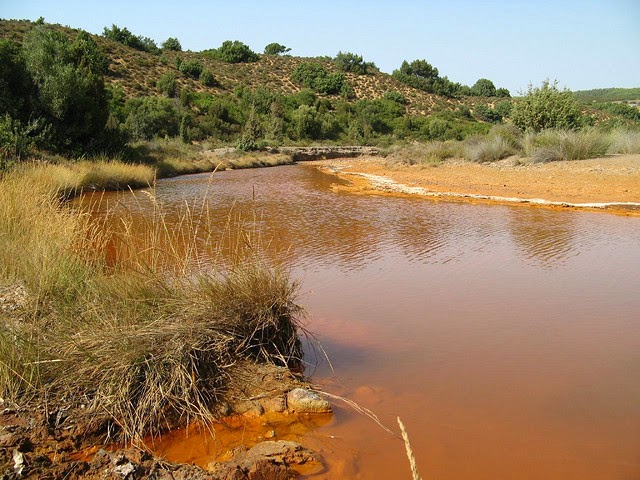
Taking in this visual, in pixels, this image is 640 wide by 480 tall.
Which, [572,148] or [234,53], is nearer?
[572,148]

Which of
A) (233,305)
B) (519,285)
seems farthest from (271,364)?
(519,285)

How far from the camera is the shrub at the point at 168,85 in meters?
45.8

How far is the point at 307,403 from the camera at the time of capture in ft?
11.3

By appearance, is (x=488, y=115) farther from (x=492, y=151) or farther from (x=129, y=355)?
(x=129, y=355)

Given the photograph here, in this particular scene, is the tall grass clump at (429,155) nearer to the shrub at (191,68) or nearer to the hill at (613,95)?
the shrub at (191,68)

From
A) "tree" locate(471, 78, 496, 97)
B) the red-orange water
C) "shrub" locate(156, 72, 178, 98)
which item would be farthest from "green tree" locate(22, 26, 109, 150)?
"tree" locate(471, 78, 496, 97)

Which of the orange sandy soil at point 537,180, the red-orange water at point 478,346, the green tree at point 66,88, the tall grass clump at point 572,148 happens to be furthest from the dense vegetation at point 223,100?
the red-orange water at point 478,346

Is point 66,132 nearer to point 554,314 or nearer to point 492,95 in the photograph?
point 554,314

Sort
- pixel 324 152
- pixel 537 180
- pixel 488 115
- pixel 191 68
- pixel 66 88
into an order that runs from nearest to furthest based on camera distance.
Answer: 1. pixel 537 180
2. pixel 66 88
3. pixel 324 152
4. pixel 191 68
5. pixel 488 115

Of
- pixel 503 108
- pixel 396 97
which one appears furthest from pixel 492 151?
pixel 503 108

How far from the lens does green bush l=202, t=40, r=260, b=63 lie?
65562mm

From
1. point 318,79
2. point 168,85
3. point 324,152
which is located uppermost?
point 318,79

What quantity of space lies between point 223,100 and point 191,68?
7.39 meters

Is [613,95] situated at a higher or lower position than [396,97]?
higher
